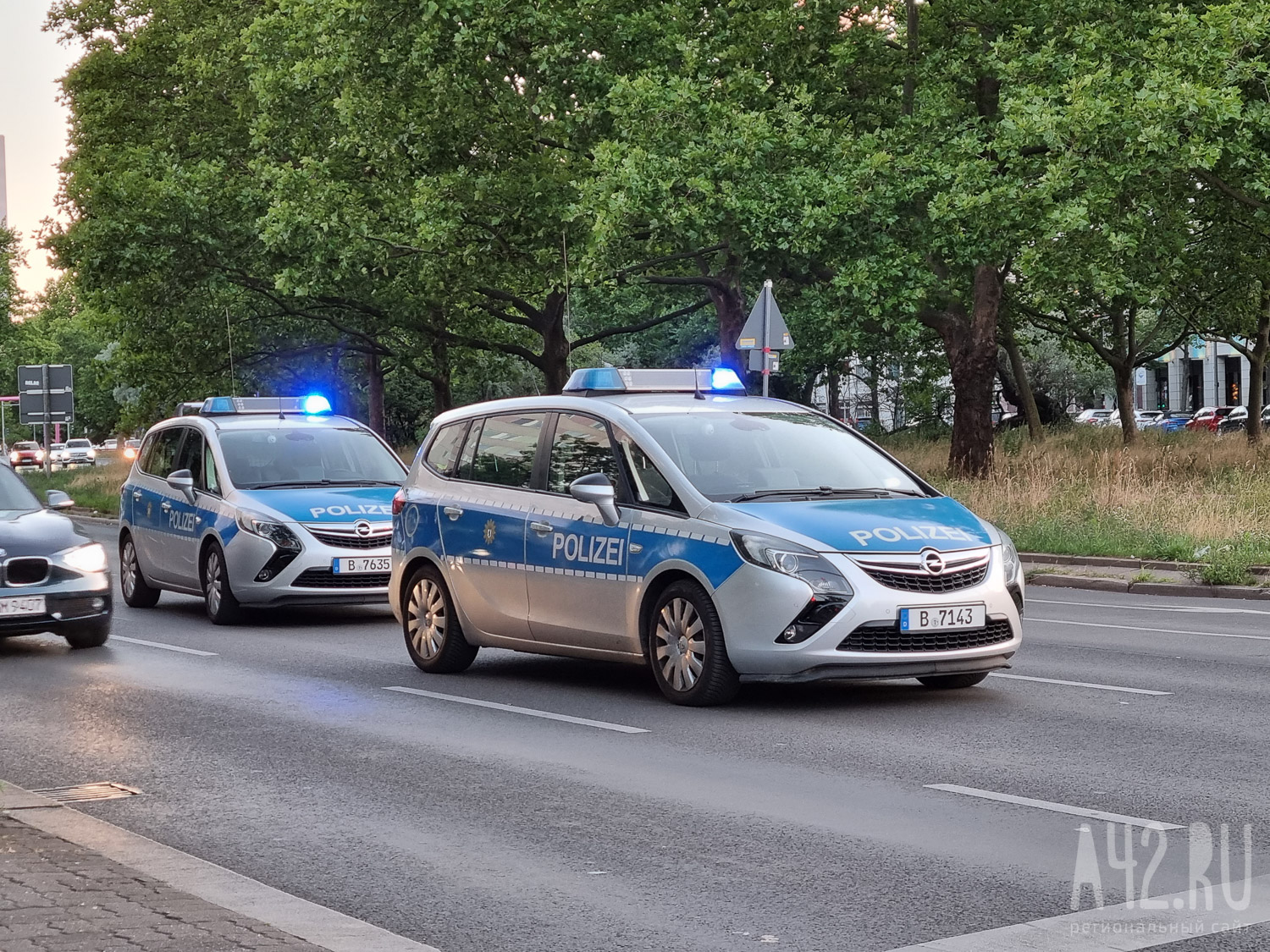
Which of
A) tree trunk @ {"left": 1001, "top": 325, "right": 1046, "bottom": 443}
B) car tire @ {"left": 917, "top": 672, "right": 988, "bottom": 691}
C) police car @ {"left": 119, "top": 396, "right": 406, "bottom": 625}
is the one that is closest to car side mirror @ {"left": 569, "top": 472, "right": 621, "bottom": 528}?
car tire @ {"left": 917, "top": 672, "right": 988, "bottom": 691}

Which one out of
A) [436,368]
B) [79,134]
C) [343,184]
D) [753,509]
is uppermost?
[79,134]

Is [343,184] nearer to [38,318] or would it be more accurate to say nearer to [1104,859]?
[1104,859]

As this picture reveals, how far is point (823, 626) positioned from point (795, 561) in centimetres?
37

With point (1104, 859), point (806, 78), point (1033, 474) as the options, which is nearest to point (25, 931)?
point (1104, 859)

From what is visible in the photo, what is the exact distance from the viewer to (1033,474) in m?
26.5

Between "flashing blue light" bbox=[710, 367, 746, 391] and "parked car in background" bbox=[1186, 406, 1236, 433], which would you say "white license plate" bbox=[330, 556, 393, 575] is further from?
"parked car in background" bbox=[1186, 406, 1236, 433]

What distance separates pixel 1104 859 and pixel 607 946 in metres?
1.92

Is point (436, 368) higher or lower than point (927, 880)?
higher

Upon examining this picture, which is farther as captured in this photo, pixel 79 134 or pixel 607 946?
pixel 79 134

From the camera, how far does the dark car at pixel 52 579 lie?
42.4ft

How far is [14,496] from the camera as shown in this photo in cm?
1417

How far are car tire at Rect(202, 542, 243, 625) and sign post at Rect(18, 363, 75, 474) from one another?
1155 inches

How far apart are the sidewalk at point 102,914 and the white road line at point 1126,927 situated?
6.14 ft

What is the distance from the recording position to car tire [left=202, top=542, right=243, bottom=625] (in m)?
15.6
